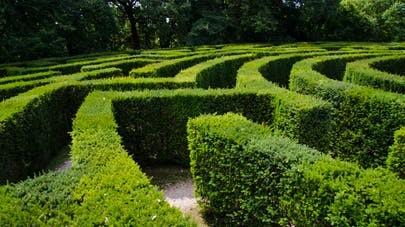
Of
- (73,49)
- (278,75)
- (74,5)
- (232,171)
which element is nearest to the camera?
(232,171)

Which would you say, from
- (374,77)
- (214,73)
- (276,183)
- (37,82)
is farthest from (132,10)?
(276,183)

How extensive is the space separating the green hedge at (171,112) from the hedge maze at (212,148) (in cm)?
3

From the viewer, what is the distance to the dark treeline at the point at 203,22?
2822cm

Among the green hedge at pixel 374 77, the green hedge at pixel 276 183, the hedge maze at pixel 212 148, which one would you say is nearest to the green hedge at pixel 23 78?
the hedge maze at pixel 212 148

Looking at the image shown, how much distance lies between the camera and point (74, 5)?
2812 centimetres

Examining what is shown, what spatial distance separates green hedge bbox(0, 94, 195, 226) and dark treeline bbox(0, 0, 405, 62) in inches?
841

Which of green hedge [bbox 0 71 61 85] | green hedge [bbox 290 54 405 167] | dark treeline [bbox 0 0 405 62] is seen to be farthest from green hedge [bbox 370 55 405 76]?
dark treeline [bbox 0 0 405 62]

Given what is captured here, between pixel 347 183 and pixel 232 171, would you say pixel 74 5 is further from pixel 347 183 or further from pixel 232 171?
pixel 347 183

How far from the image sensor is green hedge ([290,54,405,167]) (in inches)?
430

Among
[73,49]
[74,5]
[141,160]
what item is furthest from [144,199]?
[73,49]

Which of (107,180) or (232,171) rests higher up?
(107,180)

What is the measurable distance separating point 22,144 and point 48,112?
2295 mm

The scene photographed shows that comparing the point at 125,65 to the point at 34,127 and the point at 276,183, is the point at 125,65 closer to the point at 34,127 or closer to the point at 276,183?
the point at 34,127

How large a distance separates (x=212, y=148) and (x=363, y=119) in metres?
5.10
